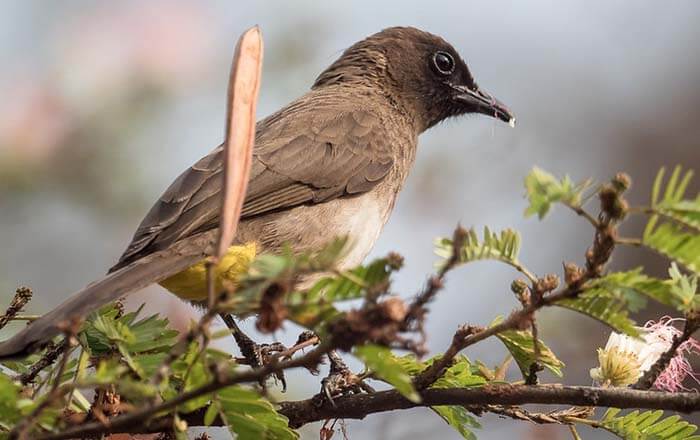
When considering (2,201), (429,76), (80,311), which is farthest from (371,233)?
(2,201)

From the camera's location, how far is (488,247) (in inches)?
74.7

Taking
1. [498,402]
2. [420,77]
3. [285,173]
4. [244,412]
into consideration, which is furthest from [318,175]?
[244,412]

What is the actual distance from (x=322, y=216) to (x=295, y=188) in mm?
171

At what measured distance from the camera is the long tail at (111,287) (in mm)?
1983

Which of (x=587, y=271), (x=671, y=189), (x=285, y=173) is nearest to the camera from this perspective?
(x=671, y=189)

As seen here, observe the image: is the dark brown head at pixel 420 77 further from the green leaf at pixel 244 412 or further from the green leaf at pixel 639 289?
the green leaf at pixel 639 289

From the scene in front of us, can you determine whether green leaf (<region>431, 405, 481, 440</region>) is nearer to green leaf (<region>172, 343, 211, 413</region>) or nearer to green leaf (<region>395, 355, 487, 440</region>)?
green leaf (<region>395, 355, 487, 440</region>)

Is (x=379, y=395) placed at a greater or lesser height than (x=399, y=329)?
lesser

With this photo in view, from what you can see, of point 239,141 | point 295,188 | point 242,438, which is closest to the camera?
point 239,141

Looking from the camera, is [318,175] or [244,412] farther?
[318,175]

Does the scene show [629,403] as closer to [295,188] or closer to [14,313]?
[14,313]

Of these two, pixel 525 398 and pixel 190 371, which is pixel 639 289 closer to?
pixel 525 398

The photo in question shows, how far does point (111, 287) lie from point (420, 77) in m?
3.34

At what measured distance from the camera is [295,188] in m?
4.38
